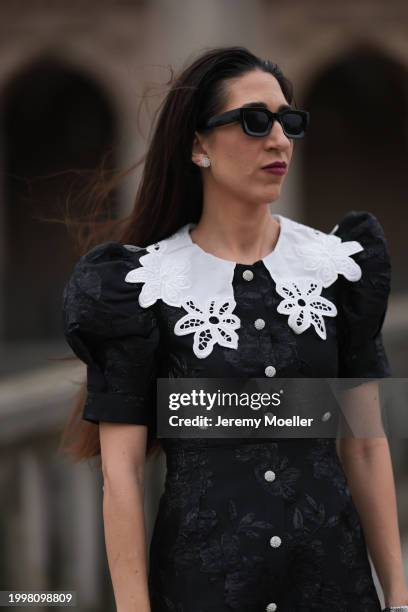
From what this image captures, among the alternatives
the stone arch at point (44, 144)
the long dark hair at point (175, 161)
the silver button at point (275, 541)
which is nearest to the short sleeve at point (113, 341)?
the long dark hair at point (175, 161)

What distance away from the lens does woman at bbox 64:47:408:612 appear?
2.21 metres

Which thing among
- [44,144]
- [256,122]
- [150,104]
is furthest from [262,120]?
[44,144]

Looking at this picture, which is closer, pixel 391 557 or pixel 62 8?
pixel 391 557

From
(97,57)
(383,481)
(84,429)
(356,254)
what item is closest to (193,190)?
(356,254)

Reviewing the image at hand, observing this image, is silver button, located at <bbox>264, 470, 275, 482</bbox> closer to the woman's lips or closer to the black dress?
the black dress

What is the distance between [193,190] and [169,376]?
0.43 meters

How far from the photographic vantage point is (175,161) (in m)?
2.44

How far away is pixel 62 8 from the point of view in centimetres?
1612

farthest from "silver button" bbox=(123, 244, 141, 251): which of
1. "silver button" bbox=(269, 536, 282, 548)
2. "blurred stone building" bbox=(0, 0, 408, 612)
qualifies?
"blurred stone building" bbox=(0, 0, 408, 612)

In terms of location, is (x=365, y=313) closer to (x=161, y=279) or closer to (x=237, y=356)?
(x=237, y=356)

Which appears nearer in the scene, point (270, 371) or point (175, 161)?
point (270, 371)

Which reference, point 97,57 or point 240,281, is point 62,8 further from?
point 240,281

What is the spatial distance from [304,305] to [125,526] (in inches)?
20.6

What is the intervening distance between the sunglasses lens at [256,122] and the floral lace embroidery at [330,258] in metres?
0.27
